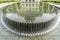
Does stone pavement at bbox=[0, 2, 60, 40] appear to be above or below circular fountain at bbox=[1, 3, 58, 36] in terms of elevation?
below

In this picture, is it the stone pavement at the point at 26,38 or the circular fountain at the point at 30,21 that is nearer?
the stone pavement at the point at 26,38

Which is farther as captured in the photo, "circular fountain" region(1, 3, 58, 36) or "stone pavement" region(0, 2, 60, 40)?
"circular fountain" region(1, 3, 58, 36)

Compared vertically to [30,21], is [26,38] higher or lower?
lower

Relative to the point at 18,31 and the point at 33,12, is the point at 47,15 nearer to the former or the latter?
the point at 33,12

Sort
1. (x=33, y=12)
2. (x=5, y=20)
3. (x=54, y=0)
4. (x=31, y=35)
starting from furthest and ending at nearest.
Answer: (x=54, y=0) → (x=33, y=12) → (x=5, y=20) → (x=31, y=35)

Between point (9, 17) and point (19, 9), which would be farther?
point (19, 9)

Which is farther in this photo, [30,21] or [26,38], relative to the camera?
[30,21]

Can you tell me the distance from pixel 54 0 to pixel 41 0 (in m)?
0.92

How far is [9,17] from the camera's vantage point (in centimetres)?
599

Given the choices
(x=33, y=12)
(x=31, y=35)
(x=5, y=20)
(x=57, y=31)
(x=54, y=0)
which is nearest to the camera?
(x=31, y=35)

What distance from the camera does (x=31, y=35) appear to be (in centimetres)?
532

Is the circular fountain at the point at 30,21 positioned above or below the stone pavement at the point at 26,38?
above

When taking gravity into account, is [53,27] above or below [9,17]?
below

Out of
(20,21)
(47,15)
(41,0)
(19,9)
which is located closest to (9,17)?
(20,21)
